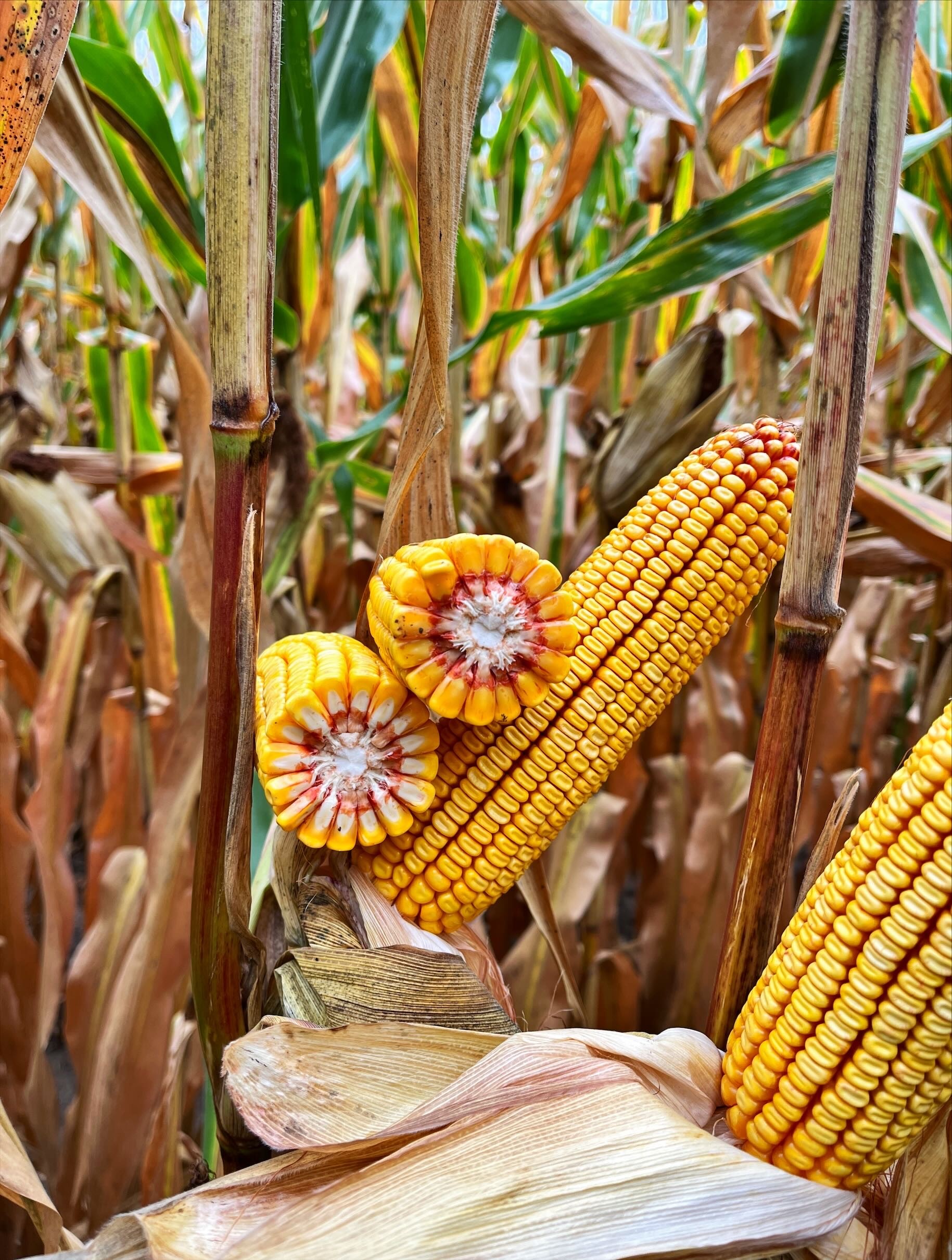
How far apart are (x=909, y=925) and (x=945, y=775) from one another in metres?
0.09

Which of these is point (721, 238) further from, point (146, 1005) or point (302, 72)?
point (146, 1005)

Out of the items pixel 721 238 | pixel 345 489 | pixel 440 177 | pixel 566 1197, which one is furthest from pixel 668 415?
pixel 566 1197

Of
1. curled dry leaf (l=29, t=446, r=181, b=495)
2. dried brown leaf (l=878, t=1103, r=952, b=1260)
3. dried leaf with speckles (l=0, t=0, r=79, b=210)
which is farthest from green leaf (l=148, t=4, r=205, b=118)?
dried brown leaf (l=878, t=1103, r=952, b=1260)

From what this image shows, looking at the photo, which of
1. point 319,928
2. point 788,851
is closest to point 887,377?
point 788,851

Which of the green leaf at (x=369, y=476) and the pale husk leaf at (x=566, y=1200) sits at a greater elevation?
the green leaf at (x=369, y=476)

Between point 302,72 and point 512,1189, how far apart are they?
126 cm

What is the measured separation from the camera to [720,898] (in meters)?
1.79

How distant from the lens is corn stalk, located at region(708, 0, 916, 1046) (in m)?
0.53

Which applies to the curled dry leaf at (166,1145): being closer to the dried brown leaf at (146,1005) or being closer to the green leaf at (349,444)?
Answer: the dried brown leaf at (146,1005)

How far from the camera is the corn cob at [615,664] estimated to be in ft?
2.37

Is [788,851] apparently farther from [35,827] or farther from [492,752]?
[35,827]

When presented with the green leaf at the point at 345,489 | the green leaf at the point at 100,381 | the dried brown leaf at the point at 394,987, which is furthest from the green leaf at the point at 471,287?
the dried brown leaf at the point at 394,987

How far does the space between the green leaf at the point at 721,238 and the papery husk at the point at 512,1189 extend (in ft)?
3.29

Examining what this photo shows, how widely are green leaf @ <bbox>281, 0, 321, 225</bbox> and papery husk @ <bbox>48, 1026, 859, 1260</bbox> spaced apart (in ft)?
3.71
